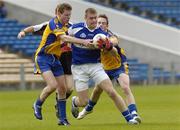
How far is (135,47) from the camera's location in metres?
34.8

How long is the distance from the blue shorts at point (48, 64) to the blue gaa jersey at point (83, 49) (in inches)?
18.9

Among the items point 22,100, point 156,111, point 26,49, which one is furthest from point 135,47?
point 156,111

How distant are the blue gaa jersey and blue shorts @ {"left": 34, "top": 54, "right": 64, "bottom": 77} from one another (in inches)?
18.9

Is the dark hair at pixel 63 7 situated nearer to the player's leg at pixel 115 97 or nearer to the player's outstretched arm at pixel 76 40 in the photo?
the player's outstretched arm at pixel 76 40

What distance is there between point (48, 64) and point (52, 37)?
1.68 ft

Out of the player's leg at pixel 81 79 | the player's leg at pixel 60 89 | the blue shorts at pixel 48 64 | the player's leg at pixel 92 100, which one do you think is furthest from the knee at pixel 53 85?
the player's leg at pixel 92 100

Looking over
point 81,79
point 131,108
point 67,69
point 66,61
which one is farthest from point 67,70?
point 131,108

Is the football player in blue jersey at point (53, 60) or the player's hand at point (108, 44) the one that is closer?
the player's hand at point (108, 44)

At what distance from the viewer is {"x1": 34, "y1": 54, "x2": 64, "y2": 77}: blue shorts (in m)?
13.6

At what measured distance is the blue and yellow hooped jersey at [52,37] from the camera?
1324 centimetres

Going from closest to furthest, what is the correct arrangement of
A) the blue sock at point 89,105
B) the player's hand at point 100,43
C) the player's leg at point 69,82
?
1. the player's hand at point 100,43
2. the blue sock at point 89,105
3. the player's leg at point 69,82

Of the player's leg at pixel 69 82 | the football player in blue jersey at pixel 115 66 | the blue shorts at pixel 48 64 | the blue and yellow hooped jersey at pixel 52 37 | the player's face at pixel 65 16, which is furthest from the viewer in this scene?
the player's leg at pixel 69 82

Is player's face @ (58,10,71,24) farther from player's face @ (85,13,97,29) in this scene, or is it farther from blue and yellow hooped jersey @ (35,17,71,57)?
player's face @ (85,13,97,29)

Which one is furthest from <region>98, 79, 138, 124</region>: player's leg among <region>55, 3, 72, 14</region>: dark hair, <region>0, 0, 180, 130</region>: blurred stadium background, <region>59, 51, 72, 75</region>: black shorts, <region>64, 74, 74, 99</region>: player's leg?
<region>0, 0, 180, 130</region>: blurred stadium background
